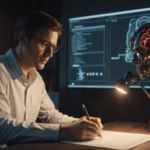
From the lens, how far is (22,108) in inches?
51.2

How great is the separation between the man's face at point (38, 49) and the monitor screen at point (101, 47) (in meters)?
0.90

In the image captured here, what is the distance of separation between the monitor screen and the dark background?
4.2 inches

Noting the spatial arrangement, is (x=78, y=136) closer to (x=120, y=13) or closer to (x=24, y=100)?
(x=24, y=100)

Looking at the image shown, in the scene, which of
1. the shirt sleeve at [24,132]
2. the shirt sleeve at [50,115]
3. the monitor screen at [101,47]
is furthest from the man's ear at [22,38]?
the monitor screen at [101,47]

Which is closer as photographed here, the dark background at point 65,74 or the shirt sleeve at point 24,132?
the shirt sleeve at point 24,132

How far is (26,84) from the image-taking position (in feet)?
4.44

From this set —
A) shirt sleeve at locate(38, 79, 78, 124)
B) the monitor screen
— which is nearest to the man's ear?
shirt sleeve at locate(38, 79, 78, 124)

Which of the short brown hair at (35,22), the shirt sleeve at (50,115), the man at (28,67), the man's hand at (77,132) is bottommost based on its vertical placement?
the shirt sleeve at (50,115)

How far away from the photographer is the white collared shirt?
92cm

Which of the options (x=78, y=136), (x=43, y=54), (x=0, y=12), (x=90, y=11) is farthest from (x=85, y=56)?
(x=78, y=136)

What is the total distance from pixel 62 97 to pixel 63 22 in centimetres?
93

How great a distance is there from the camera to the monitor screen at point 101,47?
199cm

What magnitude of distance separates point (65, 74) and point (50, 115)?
3.27 ft

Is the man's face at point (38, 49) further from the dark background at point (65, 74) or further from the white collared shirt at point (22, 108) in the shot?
the dark background at point (65, 74)
